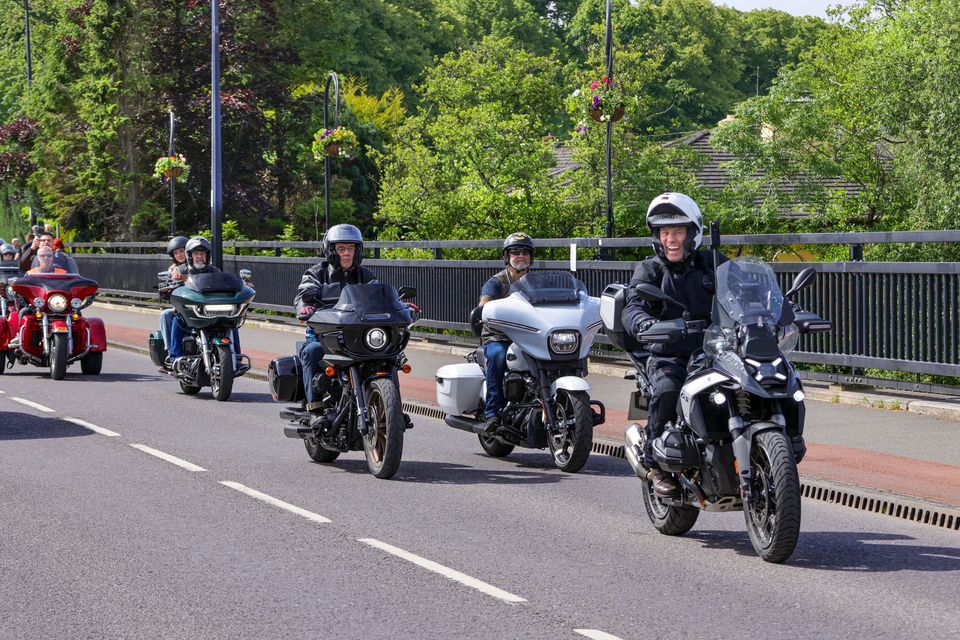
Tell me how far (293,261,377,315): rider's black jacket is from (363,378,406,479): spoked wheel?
875mm

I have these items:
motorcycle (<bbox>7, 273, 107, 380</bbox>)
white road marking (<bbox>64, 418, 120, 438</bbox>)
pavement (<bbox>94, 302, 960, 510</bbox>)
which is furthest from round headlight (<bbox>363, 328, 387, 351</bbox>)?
motorcycle (<bbox>7, 273, 107, 380</bbox>)

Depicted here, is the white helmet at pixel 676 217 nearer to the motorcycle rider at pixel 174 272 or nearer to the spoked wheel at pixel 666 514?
the spoked wheel at pixel 666 514

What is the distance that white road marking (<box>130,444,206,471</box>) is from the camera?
35.0ft

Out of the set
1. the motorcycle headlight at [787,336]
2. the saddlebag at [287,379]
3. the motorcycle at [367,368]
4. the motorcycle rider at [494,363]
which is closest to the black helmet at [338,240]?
the motorcycle at [367,368]

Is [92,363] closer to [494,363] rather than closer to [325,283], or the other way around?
[325,283]

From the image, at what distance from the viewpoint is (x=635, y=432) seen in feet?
26.6

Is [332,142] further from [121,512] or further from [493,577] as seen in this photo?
[493,577]

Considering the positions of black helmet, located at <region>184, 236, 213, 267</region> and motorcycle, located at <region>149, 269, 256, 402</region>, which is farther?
black helmet, located at <region>184, 236, 213, 267</region>

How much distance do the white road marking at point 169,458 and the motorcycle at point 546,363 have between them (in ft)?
6.79

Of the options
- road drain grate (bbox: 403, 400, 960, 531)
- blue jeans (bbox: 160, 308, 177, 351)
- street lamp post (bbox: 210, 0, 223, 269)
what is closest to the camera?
road drain grate (bbox: 403, 400, 960, 531)

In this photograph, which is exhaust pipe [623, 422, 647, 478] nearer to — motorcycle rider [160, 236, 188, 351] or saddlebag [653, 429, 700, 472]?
saddlebag [653, 429, 700, 472]

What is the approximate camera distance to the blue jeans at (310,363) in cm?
1063

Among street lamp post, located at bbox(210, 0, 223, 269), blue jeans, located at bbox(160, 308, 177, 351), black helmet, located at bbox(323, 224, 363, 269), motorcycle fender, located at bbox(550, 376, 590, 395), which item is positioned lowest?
motorcycle fender, located at bbox(550, 376, 590, 395)

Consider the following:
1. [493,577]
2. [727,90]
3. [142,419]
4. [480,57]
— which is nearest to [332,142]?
[142,419]
